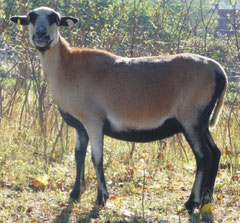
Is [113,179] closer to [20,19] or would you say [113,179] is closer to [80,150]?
[80,150]

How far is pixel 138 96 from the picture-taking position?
553cm

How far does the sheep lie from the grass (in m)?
0.34

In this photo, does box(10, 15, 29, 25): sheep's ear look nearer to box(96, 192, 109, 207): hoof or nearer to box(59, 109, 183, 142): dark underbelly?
box(59, 109, 183, 142): dark underbelly

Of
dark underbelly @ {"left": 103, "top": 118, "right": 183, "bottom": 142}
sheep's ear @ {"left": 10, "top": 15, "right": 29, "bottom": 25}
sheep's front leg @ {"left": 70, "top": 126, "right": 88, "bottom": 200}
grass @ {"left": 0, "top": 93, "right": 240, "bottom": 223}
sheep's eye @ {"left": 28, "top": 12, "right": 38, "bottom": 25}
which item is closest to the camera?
grass @ {"left": 0, "top": 93, "right": 240, "bottom": 223}

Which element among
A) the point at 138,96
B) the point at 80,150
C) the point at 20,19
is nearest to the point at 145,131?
the point at 138,96

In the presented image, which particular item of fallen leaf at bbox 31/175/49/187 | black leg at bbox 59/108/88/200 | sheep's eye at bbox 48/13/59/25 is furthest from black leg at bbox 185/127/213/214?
sheep's eye at bbox 48/13/59/25

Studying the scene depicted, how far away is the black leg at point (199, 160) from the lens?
530cm

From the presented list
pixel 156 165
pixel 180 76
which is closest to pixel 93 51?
pixel 180 76

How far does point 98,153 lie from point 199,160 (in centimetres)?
117

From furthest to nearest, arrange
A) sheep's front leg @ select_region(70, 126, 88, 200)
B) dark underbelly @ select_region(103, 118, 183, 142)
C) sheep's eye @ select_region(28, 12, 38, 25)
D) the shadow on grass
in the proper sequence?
sheep's front leg @ select_region(70, 126, 88, 200) → sheep's eye @ select_region(28, 12, 38, 25) → dark underbelly @ select_region(103, 118, 183, 142) → the shadow on grass

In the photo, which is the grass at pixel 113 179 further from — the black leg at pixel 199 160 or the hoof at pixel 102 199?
the black leg at pixel 199 160

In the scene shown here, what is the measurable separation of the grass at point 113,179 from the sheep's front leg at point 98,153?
112 mm

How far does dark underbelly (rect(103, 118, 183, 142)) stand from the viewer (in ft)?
17.7

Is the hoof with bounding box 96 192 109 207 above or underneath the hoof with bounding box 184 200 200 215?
underneath
